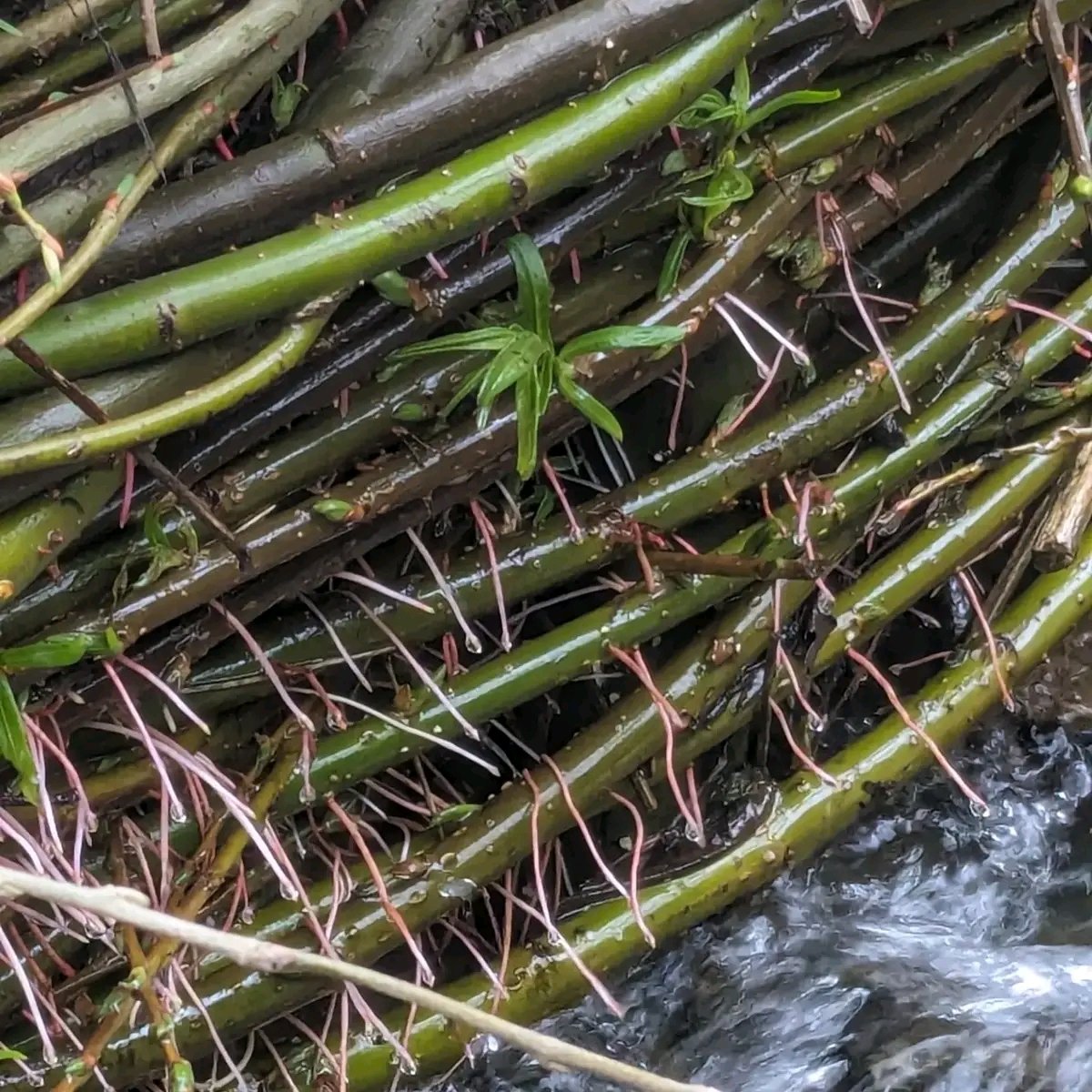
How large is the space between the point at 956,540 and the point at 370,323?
1.89ft

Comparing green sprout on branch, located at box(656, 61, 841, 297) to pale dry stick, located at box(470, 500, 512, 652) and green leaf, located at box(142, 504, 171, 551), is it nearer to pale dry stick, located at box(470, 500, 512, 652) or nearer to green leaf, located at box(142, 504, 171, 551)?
pale dry stick, located at box(470, 500, 512, 652)

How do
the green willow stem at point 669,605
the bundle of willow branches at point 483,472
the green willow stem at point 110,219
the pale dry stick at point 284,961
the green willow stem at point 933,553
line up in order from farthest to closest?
the green willow stem at point 933,553
the green willow stem at point 669,605
the bundle of willow branches at point 483,472
the green willow stem at point 110,219
the pale dry stick at point 284,961

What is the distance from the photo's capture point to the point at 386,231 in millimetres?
627

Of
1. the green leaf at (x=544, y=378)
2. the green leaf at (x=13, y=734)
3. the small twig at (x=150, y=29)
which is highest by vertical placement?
the small twig at (x=150, y=29)

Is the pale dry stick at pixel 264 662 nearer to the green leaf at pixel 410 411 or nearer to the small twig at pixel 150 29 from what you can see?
the green leaf at pixel 410 411

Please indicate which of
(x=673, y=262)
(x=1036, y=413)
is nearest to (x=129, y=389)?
(x=673, y=262)

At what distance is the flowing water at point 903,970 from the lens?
0.88 m

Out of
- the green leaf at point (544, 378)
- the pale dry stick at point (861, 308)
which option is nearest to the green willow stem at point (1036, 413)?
the pale dry stick at point (861, 308)

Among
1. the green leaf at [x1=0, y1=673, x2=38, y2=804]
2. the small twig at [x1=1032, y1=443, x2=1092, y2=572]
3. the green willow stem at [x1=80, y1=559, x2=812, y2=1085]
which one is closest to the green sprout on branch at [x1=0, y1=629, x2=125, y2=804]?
the green leaf at [x1=0, y1=673, x2=38, y2=804]

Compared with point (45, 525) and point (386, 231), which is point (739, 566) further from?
point (45, 525)

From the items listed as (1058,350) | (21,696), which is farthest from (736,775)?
(21,696)

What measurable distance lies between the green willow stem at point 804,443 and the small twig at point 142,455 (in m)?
0.13

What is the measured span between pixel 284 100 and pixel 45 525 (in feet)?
1.06

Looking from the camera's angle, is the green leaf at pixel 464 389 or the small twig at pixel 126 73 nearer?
the small twig at pixel 126 73
